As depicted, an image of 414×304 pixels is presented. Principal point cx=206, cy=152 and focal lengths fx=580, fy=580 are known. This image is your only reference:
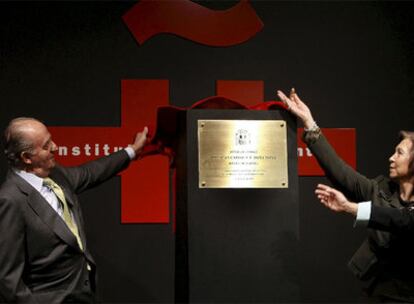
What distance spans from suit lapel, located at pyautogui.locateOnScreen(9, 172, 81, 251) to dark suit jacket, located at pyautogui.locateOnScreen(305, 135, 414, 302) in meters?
1.13

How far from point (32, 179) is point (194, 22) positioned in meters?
1.56

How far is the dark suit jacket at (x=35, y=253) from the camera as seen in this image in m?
2.35

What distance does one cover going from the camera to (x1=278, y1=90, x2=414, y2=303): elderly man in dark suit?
7.95ft

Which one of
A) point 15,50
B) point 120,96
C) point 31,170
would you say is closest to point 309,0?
point 120,96

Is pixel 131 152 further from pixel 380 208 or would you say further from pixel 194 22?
pixel 380 208

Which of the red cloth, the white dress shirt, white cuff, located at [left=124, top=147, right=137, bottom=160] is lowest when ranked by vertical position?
the white dress shirt

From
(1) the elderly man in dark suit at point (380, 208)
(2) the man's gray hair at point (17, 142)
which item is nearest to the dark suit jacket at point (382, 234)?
(1) the elderly man in dark suit at point (380, 208)

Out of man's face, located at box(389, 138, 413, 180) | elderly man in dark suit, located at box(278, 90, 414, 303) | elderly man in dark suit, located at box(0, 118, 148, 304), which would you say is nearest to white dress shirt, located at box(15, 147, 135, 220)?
elderly man in dark suit, located at box(0, 118, 148, 304)

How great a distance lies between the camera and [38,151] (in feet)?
8.28

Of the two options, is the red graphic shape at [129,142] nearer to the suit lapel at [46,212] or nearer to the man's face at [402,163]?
the suit lapel at [46,212]

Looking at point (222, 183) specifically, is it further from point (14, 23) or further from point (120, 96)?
point (14, 23)

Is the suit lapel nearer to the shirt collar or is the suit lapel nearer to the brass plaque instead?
the shirt collar

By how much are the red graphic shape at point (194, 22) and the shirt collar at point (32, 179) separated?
1.29 meters

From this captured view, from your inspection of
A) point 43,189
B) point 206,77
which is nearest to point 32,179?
point 43,189
